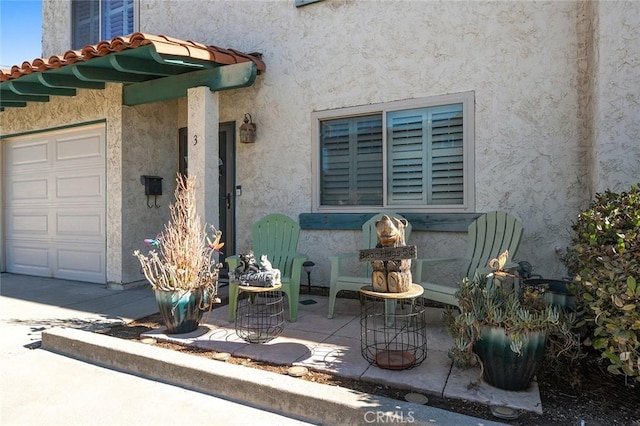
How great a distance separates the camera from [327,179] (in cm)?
494

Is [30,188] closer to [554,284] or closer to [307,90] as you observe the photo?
[307,90]

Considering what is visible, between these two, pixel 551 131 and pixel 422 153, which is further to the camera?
pixel 422 153

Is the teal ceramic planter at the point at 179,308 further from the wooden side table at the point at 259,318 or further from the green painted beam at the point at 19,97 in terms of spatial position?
the green painted beam at the point at 19,97

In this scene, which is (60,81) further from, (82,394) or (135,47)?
(82,394)

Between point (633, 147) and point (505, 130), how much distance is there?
1073 millimetres

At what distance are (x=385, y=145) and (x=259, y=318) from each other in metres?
2.26

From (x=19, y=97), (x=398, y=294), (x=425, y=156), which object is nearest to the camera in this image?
(x=398, y=294)

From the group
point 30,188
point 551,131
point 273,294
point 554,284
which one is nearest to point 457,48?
point 551,131

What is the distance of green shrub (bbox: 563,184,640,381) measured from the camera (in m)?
2.04

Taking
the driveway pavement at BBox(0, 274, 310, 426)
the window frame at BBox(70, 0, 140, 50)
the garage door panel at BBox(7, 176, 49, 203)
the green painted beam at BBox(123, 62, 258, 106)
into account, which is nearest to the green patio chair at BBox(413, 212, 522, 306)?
the driveway pavement at BBox(0, 274, 310, 426)

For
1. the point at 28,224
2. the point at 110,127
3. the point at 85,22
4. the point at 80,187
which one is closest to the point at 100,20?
the point at 85,22

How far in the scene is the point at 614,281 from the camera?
2.12 meters

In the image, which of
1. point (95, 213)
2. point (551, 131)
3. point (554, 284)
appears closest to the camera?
point (554, 284)

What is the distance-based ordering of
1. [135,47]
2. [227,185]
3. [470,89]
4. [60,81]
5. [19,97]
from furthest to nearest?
[19,97]
[227,185]
[60,81]
[470,89]
[135,47]
